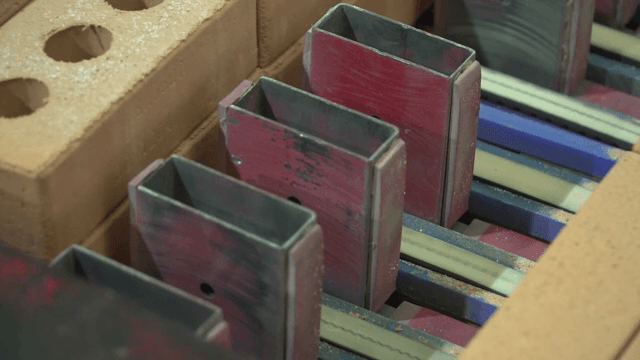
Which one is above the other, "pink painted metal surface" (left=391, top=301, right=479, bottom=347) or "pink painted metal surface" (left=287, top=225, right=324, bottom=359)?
"pink painted metal surface" (left=391, top=301, right=479, bottom=347)

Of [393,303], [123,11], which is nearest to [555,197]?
[393,303]

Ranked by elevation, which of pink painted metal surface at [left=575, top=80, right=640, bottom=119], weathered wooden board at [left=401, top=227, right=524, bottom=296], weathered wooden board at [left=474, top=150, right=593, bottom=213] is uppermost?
pink painted metal surface at [left=575, top=80, right=640, bottom=119]

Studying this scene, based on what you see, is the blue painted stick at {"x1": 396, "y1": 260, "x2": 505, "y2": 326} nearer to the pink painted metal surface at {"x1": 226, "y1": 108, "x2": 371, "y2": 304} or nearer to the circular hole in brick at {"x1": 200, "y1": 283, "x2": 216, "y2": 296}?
the pink painted metal surface at {"x1": 226, "y1": 108, "x2": 371, "y2": 304}

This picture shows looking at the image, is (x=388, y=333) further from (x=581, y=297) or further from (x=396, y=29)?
(x=396, y=29)

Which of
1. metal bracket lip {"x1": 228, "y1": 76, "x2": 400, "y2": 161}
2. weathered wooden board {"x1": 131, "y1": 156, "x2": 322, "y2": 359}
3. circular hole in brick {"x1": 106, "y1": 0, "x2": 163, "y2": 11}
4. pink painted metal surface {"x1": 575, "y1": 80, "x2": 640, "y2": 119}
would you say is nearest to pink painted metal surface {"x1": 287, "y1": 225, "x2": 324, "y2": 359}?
weathered wooden board {"x1": 131, "y1": 156, "x2": 322, "y2": 359}

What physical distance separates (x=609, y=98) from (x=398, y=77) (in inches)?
30.5

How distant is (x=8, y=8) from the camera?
239 cm

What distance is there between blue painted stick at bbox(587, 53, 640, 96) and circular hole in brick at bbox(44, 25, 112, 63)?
1313mm

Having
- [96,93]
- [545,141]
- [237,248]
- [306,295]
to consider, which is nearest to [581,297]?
[306,295]

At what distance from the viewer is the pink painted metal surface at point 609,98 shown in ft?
9.71

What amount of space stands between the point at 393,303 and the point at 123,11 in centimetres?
81

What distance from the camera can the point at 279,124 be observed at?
2264mm

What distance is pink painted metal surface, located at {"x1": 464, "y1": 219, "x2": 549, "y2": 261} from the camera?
2592mm

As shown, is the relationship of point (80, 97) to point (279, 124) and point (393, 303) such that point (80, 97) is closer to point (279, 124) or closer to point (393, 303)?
point (279, 124)
